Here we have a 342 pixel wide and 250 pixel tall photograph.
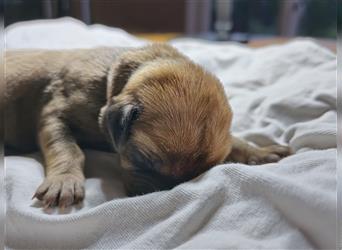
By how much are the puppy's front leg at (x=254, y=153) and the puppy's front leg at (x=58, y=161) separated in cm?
52

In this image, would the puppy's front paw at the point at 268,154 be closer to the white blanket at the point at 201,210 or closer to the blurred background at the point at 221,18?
the white blanket at the point at 201,210

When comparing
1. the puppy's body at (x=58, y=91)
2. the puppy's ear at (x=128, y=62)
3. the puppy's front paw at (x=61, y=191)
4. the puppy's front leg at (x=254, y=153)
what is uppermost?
the puppy's ear at (x=128, y=62)

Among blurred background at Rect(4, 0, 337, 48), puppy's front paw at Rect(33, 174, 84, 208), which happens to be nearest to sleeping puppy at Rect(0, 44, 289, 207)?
puppy's front paw at Rect(33, 174, 84, 208)

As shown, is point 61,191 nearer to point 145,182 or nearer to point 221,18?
point 145,182

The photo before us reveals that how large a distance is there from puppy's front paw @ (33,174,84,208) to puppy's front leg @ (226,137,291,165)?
54 cm

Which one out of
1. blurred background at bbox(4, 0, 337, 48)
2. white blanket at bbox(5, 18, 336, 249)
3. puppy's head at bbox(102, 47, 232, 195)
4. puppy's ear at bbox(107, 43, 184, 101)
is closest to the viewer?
white blanket at bbox(5, 18, 336, 249)

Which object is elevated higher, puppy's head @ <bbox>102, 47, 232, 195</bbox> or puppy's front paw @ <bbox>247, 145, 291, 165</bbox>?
puppy's head @ <bbox>102, 47, 232, 195</bbox>

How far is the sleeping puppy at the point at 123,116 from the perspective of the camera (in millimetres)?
1334

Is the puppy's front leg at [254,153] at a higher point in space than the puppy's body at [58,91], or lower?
lower

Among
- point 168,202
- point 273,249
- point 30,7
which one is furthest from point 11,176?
point 30,7

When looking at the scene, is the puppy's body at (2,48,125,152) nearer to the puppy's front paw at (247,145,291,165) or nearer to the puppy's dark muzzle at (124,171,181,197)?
the puppy's dark muzzle at (124,171,181,197)

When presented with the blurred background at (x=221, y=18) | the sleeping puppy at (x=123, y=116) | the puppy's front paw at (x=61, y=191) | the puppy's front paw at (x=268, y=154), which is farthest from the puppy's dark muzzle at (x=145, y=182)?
the blurred background at (x=221, y=18)

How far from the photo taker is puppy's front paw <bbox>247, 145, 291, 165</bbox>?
65.1 inches

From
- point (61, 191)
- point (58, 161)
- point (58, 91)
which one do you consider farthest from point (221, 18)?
point (61, 191)
